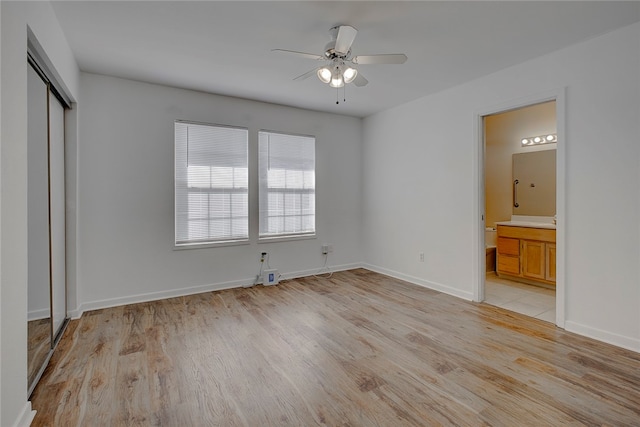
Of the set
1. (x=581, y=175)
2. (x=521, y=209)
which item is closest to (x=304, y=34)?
(x=581, y=175)

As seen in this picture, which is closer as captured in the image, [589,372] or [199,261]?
[589,372]

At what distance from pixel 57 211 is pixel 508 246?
5.62 m

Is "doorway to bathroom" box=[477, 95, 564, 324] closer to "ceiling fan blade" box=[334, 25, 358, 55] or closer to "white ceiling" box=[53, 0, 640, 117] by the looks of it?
"white ceiling" box=[53, 0, 640, 117]

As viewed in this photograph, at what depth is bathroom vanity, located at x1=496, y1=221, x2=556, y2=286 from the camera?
13.7 feet

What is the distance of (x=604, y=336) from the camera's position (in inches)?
106

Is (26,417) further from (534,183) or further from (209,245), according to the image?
(534,183)

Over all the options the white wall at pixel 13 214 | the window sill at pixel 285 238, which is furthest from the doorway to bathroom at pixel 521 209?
the white wall at pixel 13 214

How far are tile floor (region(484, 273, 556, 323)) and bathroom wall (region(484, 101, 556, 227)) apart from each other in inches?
56.5

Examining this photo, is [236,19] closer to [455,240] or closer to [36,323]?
[36,323]

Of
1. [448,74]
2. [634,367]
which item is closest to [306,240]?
[448,74]

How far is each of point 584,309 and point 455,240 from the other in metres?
1.43

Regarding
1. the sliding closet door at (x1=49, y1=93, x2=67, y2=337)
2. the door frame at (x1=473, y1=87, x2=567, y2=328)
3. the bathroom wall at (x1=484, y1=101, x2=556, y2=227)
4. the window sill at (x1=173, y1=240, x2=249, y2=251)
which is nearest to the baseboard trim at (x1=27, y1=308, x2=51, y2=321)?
the sliding closet door at (x1=49, y1=93, x2=67, y2=337)

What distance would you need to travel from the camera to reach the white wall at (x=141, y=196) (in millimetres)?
3492

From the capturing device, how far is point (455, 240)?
3.98 metres
